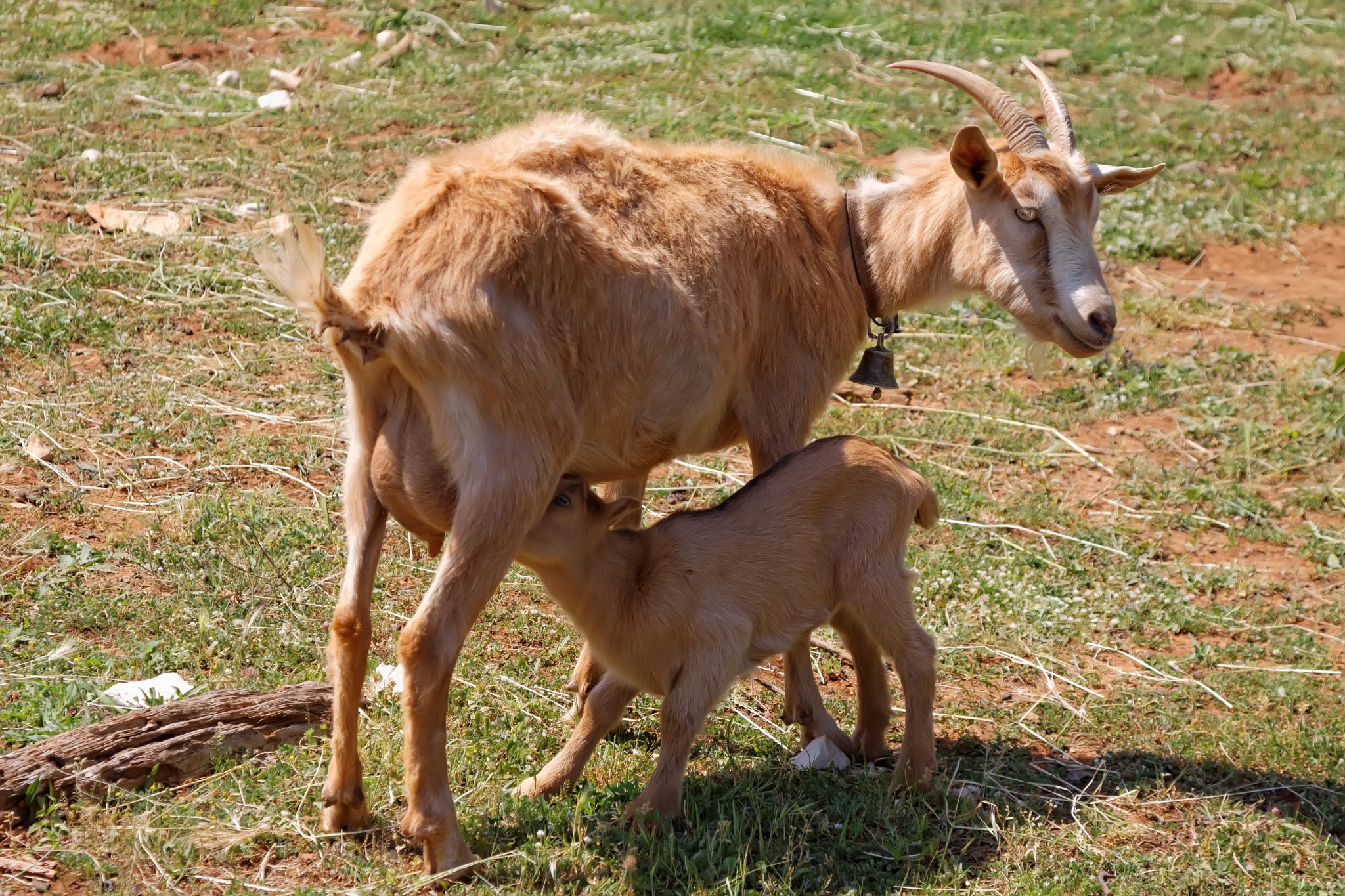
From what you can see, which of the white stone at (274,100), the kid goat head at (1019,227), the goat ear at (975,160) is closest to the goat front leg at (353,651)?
the kid goat head at (1019,227)

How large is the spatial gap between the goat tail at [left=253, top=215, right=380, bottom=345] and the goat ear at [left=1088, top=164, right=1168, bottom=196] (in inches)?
123

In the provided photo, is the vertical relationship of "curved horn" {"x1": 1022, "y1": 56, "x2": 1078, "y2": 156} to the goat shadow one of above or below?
above

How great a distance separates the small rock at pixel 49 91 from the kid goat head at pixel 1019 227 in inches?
302

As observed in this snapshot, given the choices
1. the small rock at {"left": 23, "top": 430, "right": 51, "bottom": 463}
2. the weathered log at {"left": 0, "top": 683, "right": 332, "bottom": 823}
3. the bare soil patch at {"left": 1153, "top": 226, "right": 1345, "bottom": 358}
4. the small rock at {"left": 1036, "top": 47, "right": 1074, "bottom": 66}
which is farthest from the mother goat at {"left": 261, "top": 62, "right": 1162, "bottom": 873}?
the small rock at {"left": 1036, "top": 47, "right": 1074, "bottom": 66}

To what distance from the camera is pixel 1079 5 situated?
50.0 feet

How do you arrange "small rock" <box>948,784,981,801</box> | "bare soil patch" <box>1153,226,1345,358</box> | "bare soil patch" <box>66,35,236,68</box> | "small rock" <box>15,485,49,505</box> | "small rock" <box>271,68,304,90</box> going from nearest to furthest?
"small rock" <box>948,784,981,801</box>, "small rock" <box>15,485,49,505</box>, "bare soil patch" <box>1153,226,1345,358</box>, "small rock" <box>271,68,304,90</box>, "bare soil patch" <box>66,35,236,68</box>

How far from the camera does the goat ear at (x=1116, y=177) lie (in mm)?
5566

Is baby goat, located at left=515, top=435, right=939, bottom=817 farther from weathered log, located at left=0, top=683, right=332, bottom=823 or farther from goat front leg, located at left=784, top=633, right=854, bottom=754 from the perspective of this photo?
weathered log, located at left=0, top=683, right=332, bottom=823

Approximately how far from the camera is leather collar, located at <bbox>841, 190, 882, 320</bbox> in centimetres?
561

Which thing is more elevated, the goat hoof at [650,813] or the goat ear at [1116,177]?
the goat ear at [1116,177]

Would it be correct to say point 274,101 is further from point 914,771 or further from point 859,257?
point 914,771

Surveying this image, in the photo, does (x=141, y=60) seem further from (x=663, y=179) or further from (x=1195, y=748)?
(x=1195, y=748)

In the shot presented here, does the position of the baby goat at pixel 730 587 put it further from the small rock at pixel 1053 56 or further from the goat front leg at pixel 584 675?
the small rock at pixel 1053 56

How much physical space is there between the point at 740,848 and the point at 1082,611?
257 centimetres
